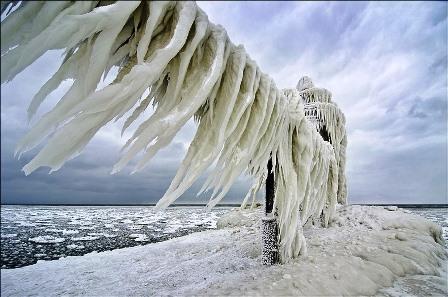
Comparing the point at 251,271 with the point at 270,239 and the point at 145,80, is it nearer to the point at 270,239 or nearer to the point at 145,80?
the point at 270,239

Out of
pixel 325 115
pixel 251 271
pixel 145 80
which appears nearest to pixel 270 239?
pixel 251 271

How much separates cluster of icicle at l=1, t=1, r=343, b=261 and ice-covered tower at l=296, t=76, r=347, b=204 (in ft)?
27.8

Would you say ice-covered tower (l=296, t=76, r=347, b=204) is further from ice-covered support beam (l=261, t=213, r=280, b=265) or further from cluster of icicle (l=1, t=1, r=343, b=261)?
cluster of icicle (l=1, t=1, r=343, b=261)

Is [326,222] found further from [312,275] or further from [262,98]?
[262,98]

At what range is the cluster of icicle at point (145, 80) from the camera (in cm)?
155

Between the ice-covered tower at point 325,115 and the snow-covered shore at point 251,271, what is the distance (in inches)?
175

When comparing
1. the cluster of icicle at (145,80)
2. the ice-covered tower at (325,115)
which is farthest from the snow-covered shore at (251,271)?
the ice-covered tower at (325,115)

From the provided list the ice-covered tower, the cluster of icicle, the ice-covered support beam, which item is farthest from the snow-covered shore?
the ice-covered tower

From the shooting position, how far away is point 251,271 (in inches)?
193

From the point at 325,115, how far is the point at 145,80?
10785 mm

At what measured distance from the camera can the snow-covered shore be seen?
428 cm

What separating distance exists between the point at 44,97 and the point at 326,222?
9.40 metres

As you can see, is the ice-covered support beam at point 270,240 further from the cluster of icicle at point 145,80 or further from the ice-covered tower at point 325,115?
the ice-covered tower at point 325,115

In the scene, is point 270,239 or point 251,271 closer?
point 251,271
